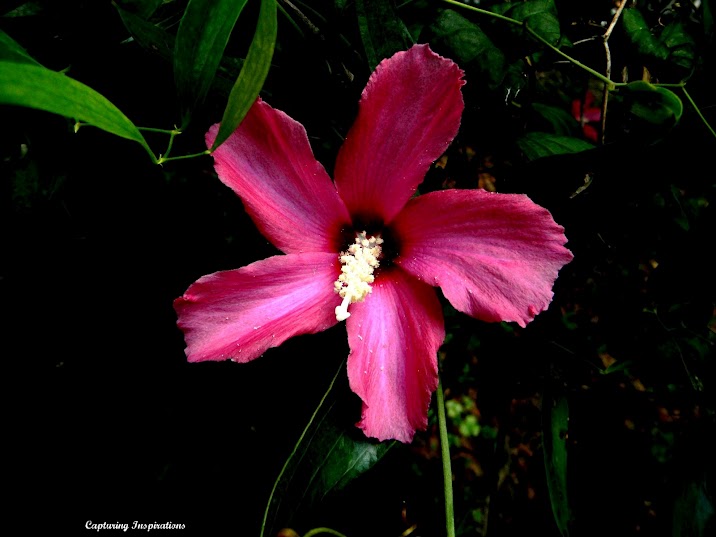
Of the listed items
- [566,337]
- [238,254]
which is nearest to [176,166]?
[238,254]

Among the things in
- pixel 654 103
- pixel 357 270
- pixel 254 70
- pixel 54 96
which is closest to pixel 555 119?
pixel 654 103

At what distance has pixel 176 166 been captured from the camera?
1029 millimetres

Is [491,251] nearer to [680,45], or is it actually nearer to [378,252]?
[378,252]

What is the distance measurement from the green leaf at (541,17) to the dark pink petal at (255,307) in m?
0.46

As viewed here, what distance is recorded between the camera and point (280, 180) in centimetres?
65

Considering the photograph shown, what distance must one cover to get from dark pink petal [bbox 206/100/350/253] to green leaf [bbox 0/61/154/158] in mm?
142

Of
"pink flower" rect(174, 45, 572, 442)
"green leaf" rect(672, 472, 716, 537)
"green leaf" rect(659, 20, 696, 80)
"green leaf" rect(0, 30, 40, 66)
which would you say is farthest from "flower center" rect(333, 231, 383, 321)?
"green leaf" rect(672, 472, 716, 537)

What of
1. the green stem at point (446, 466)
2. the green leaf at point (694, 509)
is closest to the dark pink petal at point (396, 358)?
the green stem at point (446, 466)

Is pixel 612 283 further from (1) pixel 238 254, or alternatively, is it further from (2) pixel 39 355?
(2) pixel 39 355

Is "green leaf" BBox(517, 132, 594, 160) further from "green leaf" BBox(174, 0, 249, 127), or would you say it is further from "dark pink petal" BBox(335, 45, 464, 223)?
"green leaf" BBox(174, 0, 249, 127)

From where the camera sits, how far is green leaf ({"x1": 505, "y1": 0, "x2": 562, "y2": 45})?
71cm

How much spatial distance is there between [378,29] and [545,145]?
1.10ft

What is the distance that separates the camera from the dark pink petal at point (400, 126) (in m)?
0.58

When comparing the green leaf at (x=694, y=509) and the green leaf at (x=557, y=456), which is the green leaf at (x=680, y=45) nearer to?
the green leaf at (x=557, y=456)
